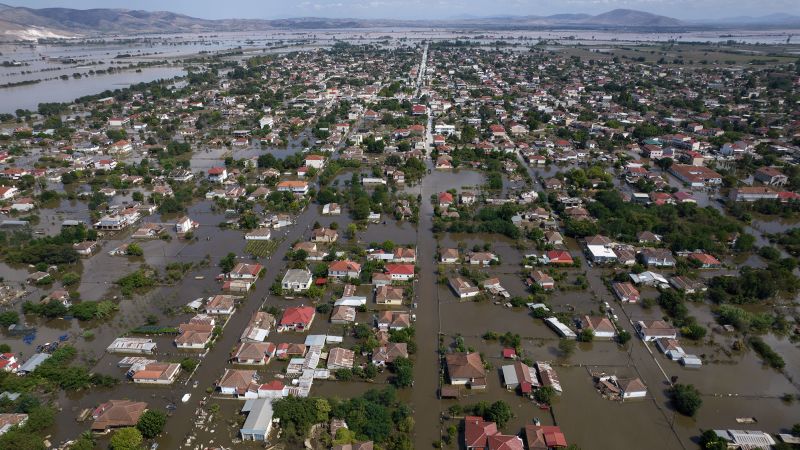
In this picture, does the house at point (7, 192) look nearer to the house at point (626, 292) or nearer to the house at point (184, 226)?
the house at point (184, 226)

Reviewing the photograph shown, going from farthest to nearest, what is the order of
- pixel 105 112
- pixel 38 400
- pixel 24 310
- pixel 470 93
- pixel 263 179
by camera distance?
pixel 470 93, pixel 105 112, pixel 263 179, pixel 24 310, pixel 38 400

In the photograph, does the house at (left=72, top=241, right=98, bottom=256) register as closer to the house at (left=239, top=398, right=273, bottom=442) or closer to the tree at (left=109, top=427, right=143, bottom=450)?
the tree at (left=109, top=427, right=143, bottom=450)

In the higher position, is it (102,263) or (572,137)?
(572,137)

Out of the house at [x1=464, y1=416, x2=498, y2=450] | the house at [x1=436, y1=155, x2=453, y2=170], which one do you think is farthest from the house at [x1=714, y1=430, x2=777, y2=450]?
the house at [x1=436, y1=155, x2=453, y2=170]

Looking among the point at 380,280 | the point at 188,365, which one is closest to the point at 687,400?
the point at 380,280

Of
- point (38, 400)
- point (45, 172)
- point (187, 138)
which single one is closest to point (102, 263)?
point (38, 400)

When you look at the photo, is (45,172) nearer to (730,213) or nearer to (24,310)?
(24,310)
